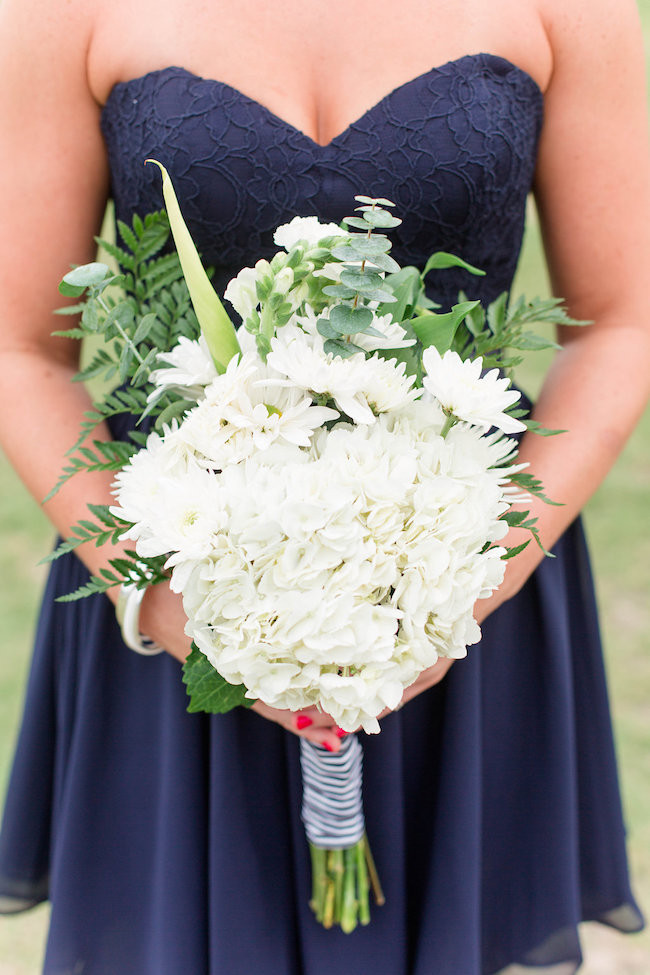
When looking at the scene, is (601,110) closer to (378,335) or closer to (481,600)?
(378,335)

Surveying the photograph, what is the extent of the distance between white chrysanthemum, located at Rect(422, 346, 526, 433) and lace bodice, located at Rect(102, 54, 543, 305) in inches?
17.2

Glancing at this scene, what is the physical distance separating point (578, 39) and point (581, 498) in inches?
26.6

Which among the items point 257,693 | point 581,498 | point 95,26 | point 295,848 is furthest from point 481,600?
point 95,26

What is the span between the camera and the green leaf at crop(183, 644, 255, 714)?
98 centimetres

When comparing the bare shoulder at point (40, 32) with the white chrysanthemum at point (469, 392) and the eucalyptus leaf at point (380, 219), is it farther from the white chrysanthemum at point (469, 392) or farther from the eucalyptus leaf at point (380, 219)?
the white chrysanthemum at point (469, 392)

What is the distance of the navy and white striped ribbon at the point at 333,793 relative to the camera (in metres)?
1.22

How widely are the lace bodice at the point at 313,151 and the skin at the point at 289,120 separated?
0.04m

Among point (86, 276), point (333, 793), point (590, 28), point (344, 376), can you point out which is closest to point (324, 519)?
point (344, 376)

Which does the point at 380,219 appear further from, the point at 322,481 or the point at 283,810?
the point at 283,810

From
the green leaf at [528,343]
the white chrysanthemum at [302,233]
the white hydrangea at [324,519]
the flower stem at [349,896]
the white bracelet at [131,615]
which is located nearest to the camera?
the white hydrangea at [324,519]

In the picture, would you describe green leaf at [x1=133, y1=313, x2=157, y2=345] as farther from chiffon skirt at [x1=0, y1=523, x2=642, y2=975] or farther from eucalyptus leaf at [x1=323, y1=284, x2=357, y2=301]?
chiffon skirt at [x1=0, y1=523, x2=642, y2=975]

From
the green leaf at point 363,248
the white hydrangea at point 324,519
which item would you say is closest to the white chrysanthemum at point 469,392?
the white hydrangea at point 324,519

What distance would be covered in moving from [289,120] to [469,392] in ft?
1.91

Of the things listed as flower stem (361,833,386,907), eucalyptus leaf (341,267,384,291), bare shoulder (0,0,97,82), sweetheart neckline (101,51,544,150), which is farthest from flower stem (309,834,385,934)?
bare shoulder (0,0,97,82)
